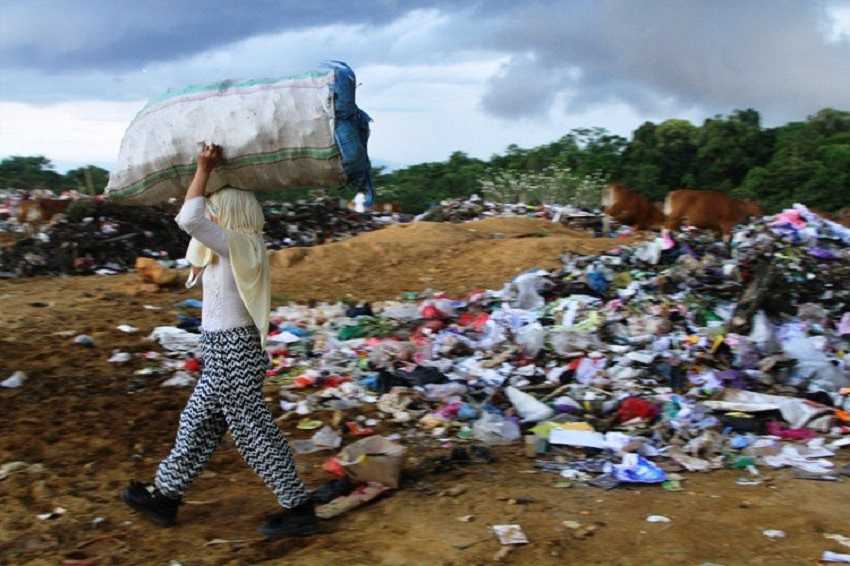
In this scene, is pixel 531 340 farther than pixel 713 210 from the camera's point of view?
No

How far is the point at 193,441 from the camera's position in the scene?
10.8 ft

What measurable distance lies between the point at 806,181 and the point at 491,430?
19.1 meters

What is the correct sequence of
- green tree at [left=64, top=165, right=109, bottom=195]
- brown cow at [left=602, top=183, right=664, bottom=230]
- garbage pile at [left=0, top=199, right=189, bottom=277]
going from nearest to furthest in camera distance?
garbage pile at [left=0, top=199, right=189, bottom=277] → brown cow at [left=602, top=183, right=664, bottom=230] → green tree at [left=64, top=165, right=109, bottom=195]

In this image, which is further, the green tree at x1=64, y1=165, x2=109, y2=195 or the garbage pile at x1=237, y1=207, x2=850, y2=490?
the green tree at x1=64, y1=165, x2=109, y2=195

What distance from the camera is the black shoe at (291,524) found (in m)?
3.18

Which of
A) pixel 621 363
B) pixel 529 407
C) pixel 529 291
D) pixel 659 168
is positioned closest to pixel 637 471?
pixel 529 407

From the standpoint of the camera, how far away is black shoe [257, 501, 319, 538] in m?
3.18

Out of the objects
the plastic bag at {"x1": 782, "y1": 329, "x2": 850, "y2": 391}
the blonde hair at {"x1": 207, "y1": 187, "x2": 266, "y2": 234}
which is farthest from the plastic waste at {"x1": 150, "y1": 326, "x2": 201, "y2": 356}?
the plastic bag at {"x1": 782, "y1": 329, "x2": 850, "y2": 391}

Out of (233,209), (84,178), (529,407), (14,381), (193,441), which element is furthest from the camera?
(84,178)

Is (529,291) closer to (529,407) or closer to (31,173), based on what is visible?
(529,407)

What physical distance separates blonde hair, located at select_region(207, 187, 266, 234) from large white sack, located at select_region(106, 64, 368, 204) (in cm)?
3

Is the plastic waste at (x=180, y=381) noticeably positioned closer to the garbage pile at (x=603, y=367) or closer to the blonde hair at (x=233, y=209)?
the garbage pile at (x=603, y=367)

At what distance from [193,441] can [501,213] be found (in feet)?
40.7

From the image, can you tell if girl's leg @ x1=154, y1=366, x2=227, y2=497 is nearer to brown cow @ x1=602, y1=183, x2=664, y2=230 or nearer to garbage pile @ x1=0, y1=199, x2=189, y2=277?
garbage pile @ x1=0, y1=199, x2=189, y2=277
